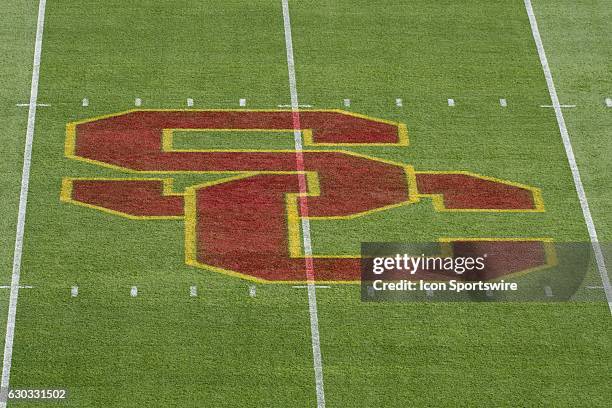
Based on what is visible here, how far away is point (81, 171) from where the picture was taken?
23.8 meters

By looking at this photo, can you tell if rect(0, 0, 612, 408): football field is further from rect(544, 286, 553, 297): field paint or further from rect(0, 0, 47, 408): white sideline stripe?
rect(544, 286, 553, 297): field paint

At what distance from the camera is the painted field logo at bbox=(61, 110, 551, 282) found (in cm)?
2275

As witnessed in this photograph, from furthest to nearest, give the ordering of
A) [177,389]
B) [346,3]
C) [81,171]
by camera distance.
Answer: [346,3]
[81,171]
[177,389]

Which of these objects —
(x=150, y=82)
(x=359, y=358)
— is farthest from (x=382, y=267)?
(x=150, y=82)

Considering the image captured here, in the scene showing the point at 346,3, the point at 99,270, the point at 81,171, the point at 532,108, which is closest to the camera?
the point at 99,270

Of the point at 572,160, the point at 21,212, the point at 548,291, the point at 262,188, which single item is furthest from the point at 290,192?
the point at 572,160

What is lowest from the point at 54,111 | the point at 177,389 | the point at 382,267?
the point at 177,389

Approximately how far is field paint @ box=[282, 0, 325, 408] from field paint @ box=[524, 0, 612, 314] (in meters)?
4.32

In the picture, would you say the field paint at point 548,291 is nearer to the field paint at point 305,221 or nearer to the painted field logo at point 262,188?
the painted field logo at point 262,188

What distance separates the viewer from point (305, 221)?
23266 mm

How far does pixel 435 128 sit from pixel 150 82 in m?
4.84

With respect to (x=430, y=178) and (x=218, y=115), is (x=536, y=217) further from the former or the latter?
(x=218, y=115)

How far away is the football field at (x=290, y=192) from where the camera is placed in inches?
832

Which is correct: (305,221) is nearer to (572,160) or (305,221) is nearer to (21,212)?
(21,212)
